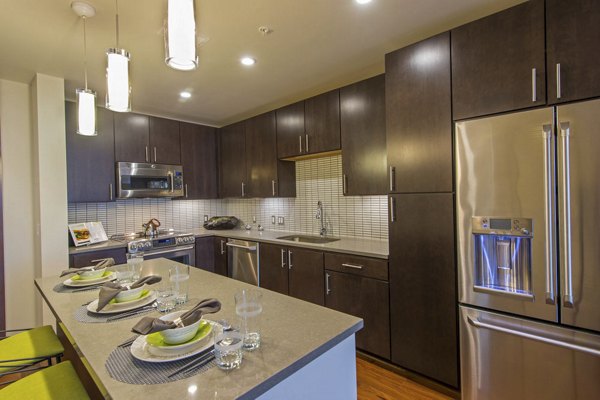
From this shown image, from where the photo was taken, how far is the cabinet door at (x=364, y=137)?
98.5 inches

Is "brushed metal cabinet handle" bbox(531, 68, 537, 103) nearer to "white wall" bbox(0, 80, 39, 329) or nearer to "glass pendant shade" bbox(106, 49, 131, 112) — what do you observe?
"glass pendant shade" bbox(106, 49, 131, 112)

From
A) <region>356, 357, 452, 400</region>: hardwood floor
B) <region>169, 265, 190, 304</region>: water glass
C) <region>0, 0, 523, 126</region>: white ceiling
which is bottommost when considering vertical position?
<region>356, 357, 452, 400</region>: hardwood floor

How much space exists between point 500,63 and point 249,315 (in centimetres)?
190

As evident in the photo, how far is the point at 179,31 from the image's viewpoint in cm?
99

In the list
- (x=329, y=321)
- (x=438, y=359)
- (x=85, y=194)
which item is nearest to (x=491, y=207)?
(x=438, y=359)

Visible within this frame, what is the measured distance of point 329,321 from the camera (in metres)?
1.13

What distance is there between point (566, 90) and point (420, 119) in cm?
75

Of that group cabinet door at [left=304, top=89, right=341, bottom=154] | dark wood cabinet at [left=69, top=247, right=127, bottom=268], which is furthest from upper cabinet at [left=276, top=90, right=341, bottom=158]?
dark wood cabinet at [left=69, top=247, right=127, bottom=268]

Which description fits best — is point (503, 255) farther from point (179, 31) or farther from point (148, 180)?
point (148, 180)

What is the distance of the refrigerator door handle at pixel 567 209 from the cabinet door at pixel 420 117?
55cm

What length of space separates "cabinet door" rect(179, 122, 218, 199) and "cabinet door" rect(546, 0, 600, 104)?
374 cm

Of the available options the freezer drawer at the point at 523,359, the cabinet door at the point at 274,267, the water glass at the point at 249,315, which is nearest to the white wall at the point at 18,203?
the cabinet door at the point at 274,267

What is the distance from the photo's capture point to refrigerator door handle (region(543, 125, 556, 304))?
1.54 metres

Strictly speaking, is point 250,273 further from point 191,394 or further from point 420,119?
point 191,394
